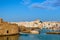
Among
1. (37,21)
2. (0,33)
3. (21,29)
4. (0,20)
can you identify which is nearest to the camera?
(0,33)

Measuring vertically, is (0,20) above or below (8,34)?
above

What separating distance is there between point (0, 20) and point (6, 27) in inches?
176

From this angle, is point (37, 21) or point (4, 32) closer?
point (4, 32)

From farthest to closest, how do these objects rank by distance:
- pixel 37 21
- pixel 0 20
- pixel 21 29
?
pixel 37 21 < pixel 21 29 < pixel 0 20

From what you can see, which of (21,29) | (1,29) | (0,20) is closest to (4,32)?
(1,29)

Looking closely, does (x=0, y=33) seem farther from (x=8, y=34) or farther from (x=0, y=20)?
(x=0, y=20)

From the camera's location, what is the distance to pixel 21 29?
5159 centimetres

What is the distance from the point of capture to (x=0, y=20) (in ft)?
129

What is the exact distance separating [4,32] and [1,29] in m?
0.72

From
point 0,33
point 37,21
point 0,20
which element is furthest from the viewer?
point 37,21

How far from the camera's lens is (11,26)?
35750 millimetres

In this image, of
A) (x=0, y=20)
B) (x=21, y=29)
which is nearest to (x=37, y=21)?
(x=21, y=29)

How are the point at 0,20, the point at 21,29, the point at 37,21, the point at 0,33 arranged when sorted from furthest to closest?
1. the point at 37,21
2. the point at 21,29
3. the point at 0,20
4. the point at 0,33

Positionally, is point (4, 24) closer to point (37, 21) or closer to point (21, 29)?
point (21, 29)
